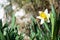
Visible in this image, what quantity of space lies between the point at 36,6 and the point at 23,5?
69 mm

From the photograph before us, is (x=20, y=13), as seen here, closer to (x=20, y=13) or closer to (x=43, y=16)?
(x=20, y=13)

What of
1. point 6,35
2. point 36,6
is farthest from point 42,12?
point 6,35

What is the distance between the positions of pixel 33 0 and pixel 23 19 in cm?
11

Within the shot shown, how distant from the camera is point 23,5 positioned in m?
0.93

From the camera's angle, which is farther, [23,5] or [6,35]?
[23,5]

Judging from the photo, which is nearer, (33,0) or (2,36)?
(2,36)

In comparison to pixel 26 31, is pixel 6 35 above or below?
above

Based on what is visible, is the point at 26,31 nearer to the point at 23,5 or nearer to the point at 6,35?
the point at 23,5

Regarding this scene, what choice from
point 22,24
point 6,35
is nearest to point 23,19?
point 22,24

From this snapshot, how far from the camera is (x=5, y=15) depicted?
3.11 feet

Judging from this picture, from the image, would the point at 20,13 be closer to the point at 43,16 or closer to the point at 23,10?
the point at 23,10

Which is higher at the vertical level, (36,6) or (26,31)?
(36,6)

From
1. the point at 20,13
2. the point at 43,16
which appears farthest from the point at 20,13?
the point at 43,16

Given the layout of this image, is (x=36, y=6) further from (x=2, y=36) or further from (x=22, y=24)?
(x=2, y=36)
